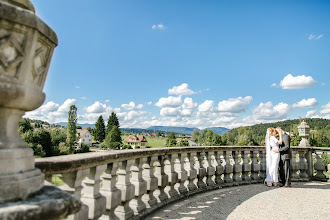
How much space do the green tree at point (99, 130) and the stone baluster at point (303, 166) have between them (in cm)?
12087

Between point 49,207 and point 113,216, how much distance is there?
2.43m

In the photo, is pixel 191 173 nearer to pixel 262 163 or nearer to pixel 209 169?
pixel 209 169

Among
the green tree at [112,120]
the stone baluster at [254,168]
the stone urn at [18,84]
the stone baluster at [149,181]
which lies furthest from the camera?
the green tree at [112,120]

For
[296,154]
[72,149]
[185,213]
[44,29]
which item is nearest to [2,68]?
[44,29]

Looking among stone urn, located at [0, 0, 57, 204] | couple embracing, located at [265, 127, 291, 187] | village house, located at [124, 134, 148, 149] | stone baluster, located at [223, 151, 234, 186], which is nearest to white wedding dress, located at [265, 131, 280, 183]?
couple embracing, located at [265, 127, 291, 187]

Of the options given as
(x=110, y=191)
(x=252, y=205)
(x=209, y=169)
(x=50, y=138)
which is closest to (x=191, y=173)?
(x=209, y=169)

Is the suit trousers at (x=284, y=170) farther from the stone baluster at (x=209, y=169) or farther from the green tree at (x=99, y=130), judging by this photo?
the green tree at (x=99, y=130)

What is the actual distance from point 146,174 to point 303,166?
740 cm

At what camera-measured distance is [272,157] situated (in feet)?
27.5

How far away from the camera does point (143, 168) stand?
492cm

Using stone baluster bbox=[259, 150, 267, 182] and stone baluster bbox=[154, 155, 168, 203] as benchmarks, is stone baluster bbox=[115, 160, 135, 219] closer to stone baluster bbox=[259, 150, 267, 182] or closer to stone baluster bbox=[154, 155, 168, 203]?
stone baluster bbox=[154, 155, 168, 203]

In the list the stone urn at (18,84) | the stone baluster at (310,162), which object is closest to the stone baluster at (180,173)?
the stone urn at (18,84)

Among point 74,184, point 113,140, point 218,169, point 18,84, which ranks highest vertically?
point 18,84

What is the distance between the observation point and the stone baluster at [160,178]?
5258 mm
